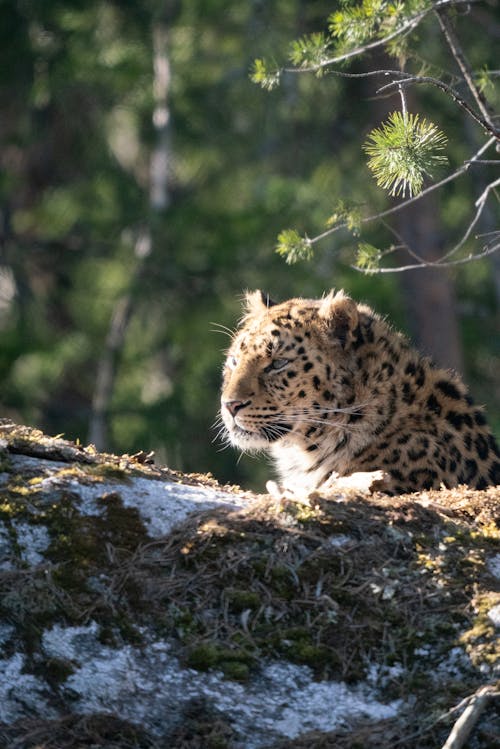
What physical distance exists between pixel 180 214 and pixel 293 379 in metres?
11.6

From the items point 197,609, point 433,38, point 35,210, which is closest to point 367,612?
point 197,609

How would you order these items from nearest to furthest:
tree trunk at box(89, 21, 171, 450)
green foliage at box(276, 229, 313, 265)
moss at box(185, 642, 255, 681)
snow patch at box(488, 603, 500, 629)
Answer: moss at box(185, 642, 255, 681) < snow patch at box(488, 603, 500, 629) < green foliage at box(276, 229, 313, 265) < tree trunk at box(89, 21, 171, 450)

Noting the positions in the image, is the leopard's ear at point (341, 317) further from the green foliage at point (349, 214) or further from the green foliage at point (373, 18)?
the green foliage at point (373, 18)

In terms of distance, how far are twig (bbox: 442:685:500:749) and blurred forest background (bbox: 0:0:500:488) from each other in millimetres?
11301

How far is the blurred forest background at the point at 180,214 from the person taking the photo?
17000 millimetres

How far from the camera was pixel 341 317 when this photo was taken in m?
6.88

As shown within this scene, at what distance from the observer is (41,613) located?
4.42m

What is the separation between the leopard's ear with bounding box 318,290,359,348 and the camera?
684 centimetres

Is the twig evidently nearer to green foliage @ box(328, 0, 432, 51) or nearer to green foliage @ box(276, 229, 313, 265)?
green foliage @ box(276, 229, 313, 265)

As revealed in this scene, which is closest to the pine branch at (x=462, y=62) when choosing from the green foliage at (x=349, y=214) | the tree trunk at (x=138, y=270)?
the green foliage at (x=349, y=214)

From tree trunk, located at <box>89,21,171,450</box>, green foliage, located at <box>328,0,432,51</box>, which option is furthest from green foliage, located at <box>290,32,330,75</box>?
tree trunk, located at <box>89,21,171,450</box>

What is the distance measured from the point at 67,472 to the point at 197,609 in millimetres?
944

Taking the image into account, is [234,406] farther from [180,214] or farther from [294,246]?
[180,214]

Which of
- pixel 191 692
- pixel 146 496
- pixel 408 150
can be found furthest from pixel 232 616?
pixel 408 150
